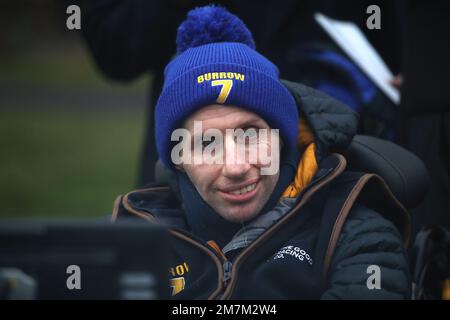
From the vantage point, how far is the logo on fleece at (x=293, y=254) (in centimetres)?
143

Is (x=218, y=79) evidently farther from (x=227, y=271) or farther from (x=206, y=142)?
(x=227, y=271)

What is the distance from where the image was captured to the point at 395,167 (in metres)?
1.64

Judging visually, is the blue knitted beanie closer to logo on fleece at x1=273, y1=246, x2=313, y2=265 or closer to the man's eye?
the man's eye

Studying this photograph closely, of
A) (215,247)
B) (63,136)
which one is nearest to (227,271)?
(215,247)

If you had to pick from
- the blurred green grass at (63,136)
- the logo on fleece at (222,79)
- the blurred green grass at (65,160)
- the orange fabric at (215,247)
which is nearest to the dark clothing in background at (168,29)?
the logo on fleece at (222,79)

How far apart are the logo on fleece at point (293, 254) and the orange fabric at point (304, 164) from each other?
4.7 inches

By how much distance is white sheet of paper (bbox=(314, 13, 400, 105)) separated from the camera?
206cm

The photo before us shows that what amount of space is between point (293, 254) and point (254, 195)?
130mm

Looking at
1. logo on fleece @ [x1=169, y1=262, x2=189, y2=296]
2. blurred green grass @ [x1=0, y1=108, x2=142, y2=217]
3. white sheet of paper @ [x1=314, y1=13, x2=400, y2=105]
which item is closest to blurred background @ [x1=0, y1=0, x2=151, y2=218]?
blurred green grass @ [x1=0, y1=108, x2=142, y2=217]
